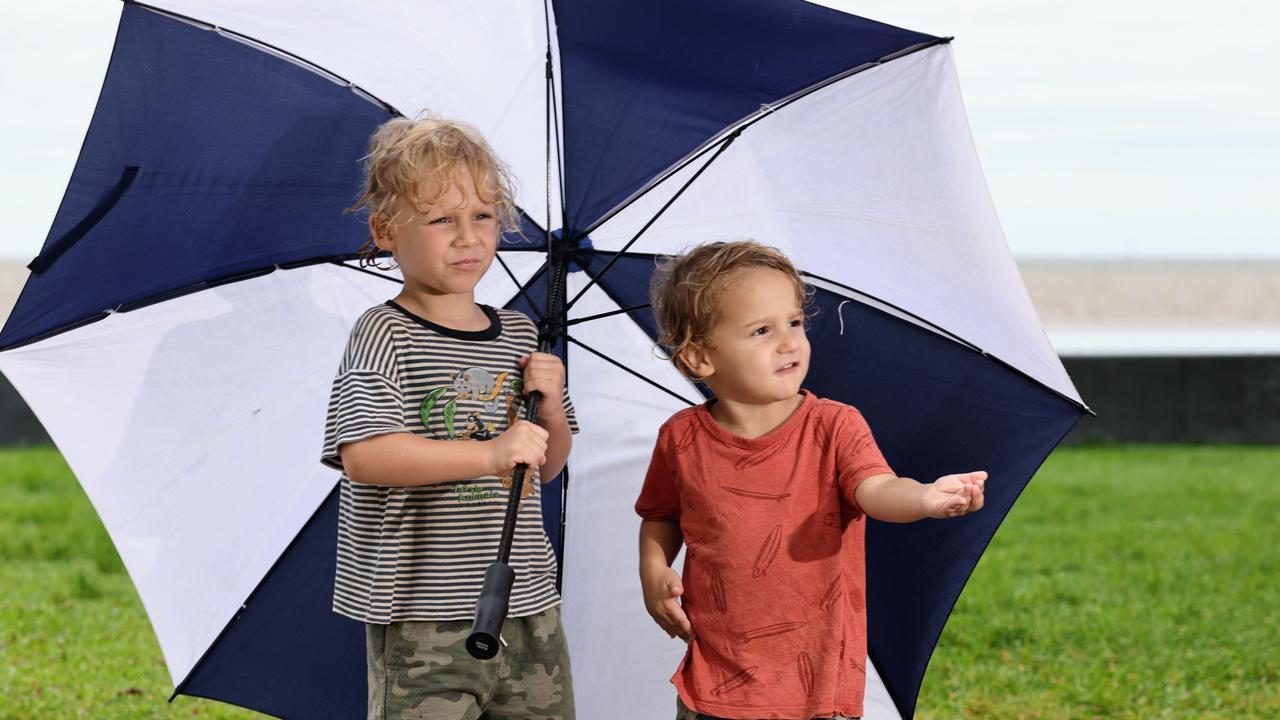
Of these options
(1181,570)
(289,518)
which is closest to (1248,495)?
(1181,570)

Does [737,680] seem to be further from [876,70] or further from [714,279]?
[876,70]

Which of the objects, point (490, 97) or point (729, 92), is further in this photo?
point (490, 97)

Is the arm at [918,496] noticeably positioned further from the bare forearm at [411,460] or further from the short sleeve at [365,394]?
the short sleeve at [365,394]

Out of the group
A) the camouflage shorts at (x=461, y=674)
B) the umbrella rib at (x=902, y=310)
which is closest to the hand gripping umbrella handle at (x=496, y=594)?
the camouflage shorts at (x=461, y=674)

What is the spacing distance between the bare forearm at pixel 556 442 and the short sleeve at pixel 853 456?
512 millimetres

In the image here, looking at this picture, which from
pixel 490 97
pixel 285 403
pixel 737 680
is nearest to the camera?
pixel 737 680

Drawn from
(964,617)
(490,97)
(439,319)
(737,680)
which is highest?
(490,97)

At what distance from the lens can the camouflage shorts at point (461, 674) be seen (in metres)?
2.42

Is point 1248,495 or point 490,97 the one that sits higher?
point 490,97

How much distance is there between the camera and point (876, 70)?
2.67 metres

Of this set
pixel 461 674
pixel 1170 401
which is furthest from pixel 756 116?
pixel 1170 401

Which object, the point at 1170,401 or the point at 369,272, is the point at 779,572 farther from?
the point at 1170,401

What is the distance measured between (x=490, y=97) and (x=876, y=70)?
73 cm

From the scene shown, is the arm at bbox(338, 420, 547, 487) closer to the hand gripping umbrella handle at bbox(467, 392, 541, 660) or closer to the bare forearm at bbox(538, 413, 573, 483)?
the hand gripping umbrella handle at bbox(467, 392, 541, 660)
